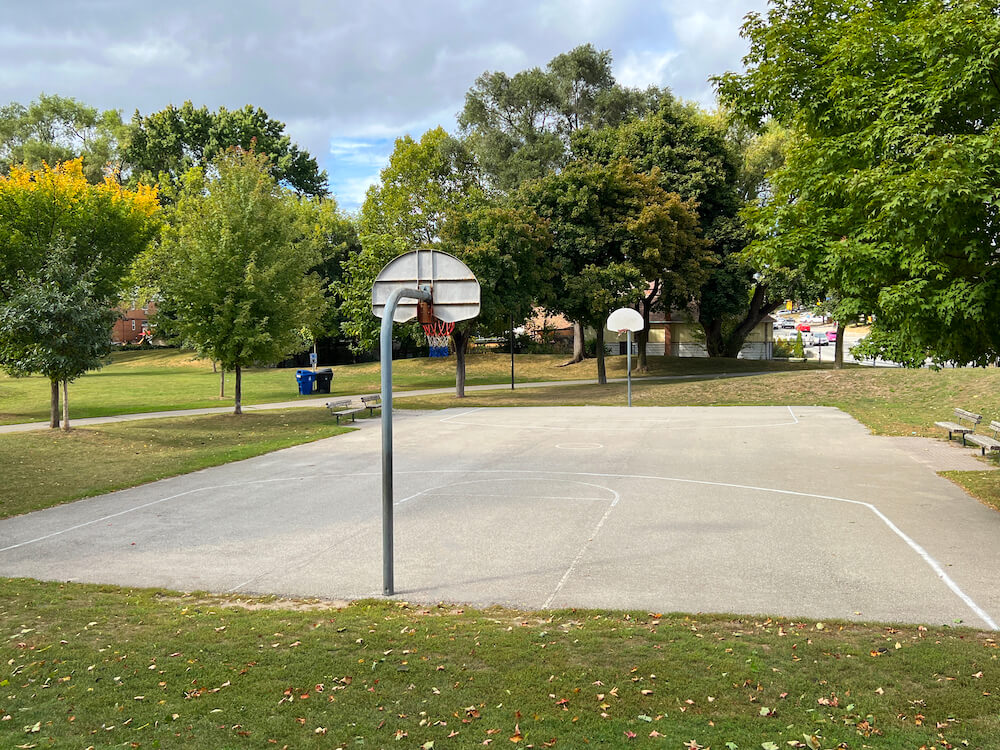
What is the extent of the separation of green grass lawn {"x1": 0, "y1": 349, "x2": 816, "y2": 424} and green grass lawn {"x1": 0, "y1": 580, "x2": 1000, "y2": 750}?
75.2 feet

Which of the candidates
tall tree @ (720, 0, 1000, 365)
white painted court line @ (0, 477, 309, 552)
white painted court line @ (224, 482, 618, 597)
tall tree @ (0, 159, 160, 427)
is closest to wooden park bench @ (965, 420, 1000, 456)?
tall tree @ (720, 0, 1000, 365)

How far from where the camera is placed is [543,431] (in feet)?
68.7

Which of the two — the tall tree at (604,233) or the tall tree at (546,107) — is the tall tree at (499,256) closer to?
the tall tree at (604,233)

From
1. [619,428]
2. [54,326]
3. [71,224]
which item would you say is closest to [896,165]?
[619,428]

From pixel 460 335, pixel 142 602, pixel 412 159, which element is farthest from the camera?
pixel 412 159

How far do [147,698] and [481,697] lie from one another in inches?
85.9

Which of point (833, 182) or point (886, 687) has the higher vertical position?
point (833, 182)

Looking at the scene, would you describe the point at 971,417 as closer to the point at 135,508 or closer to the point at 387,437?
the point at 387,437

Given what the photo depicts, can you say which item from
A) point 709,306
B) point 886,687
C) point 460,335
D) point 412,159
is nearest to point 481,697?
point 886,687

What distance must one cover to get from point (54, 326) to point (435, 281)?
48.8 ft

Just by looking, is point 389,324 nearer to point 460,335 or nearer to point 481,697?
point 481,697

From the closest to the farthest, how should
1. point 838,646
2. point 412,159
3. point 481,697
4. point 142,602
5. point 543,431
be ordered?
point 481,697
point 838,646
point 142,602
point 543,431
point 412,159

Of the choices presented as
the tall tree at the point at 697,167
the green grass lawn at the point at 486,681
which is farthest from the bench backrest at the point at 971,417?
the tall tree at the point at 697,167

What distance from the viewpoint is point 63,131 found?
64.7 meters
